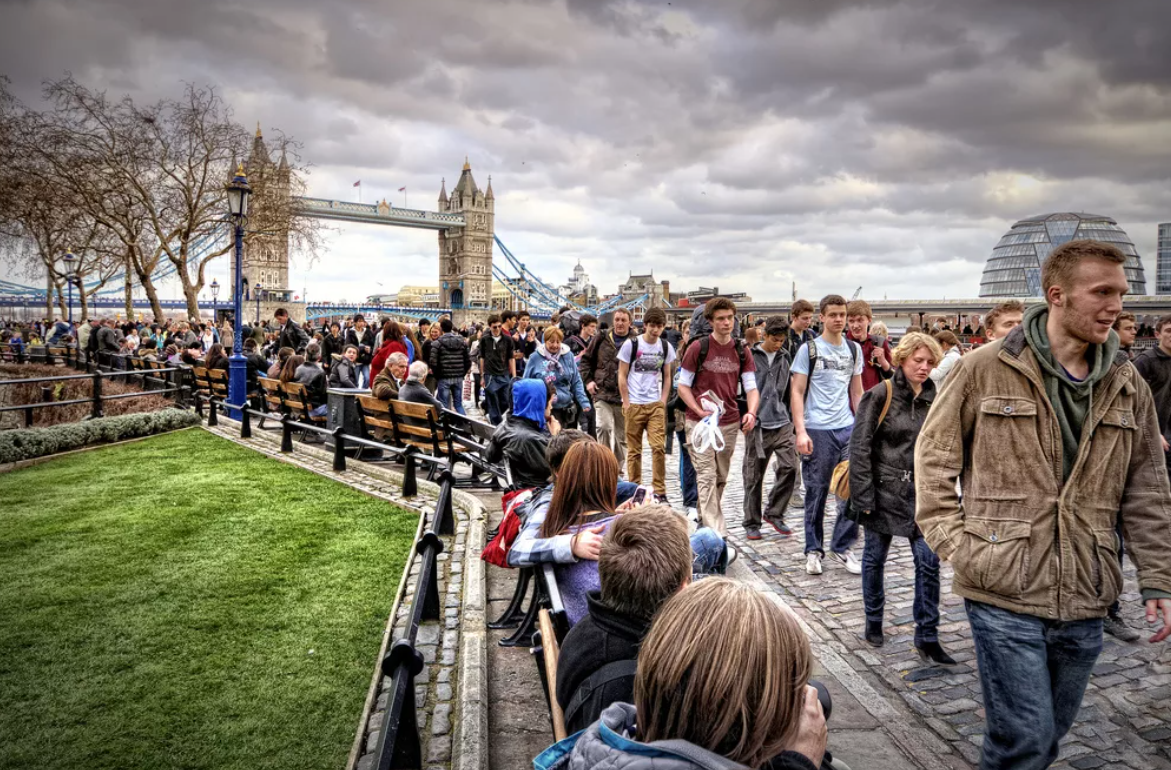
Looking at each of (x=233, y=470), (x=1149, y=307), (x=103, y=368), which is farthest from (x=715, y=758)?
(x=1149, y=307)

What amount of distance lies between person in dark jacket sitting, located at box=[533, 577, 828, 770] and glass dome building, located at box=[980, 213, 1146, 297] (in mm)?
129683

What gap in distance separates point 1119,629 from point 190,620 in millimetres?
5429

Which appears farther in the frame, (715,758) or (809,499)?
(809,499)

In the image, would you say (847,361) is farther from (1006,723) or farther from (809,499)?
(1006,723)

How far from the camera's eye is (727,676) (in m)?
1.48

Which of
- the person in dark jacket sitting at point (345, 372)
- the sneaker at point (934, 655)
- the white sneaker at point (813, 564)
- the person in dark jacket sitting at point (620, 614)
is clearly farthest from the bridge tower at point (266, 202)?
the person in dark jacket sitting at point (620, 614)

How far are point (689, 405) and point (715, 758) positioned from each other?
5044 mm

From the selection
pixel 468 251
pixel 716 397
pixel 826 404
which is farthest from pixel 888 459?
pixel 468 251

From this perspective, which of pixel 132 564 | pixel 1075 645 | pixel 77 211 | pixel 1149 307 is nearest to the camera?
pixel 1075 645

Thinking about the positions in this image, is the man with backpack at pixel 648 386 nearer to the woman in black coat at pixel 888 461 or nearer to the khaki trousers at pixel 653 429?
the khaki trousers at pixel 653 429

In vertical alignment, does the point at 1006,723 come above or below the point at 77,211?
below

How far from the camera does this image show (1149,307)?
76812 millimetres

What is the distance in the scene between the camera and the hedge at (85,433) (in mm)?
9227

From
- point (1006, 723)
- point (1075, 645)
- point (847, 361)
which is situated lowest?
point (1006, 723)
